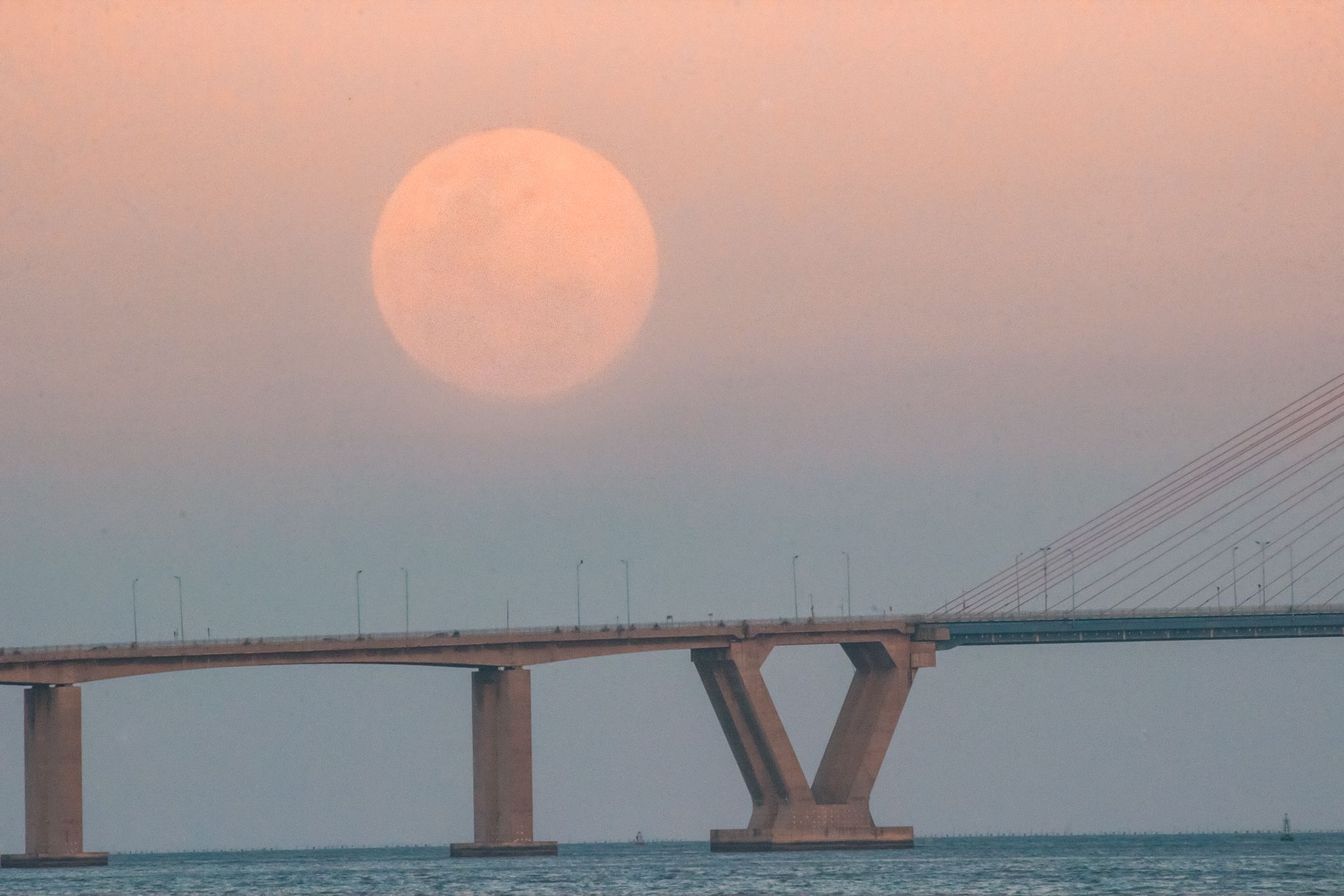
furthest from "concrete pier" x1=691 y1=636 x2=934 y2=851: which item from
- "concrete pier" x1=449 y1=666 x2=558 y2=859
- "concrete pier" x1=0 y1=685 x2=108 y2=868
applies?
"concrete pier" x1=0 y1=685 x2=108 y2=868

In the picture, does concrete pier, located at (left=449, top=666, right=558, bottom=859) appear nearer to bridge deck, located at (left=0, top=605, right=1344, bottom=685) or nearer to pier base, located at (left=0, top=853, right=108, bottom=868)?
bridge deck, located at (left=0, top=605, right=1344, bottom=685)

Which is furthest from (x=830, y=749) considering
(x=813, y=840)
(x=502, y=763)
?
(x=502, y=763)

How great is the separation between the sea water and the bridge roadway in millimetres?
2440

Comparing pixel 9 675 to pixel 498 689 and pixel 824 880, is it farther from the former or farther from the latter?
pixel 824 880

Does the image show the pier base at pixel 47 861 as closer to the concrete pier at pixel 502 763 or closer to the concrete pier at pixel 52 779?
the concrete pier at pixel 52 779

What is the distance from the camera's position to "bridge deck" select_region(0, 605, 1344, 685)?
12612 cm

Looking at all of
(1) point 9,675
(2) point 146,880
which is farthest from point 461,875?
(1) point 9,675

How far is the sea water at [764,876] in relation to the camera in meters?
97.8

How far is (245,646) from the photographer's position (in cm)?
12600

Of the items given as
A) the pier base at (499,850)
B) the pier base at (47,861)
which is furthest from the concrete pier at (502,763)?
the pier base at (47,861)

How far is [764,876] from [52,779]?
123ft

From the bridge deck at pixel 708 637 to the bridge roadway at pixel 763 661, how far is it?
69mm

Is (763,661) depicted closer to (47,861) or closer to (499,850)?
(499,850)

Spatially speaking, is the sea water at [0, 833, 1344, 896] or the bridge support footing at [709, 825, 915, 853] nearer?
the sea water at [0, 833, 1344, 896]
